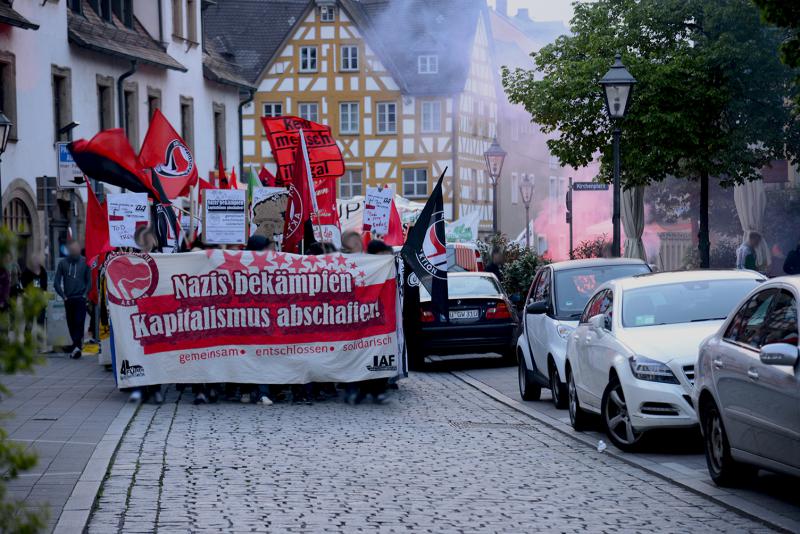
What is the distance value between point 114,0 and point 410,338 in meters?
21.0

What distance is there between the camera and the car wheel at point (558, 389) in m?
15.2

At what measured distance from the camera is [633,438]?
11312mm

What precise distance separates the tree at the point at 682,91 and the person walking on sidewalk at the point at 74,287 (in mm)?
11097

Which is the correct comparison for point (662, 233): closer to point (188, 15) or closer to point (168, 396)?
point (188, 15)

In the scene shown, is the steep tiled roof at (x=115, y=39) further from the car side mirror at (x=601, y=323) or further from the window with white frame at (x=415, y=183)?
the window with white frame at (x=415, y=183)

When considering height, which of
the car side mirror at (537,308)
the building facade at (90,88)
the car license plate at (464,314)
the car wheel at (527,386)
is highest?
the building facade at (90,88)

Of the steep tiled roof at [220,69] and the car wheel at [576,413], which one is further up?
the steep tiled roof at [220,69]

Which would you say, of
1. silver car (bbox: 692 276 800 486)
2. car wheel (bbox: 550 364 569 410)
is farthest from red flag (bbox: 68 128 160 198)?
silver car (bbox: 692 276 800 486)

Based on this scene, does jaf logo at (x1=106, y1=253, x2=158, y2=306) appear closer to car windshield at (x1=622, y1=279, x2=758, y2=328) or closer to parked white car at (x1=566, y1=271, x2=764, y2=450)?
parked white car at (x1=566, y1=271, x2=764, y2=450)

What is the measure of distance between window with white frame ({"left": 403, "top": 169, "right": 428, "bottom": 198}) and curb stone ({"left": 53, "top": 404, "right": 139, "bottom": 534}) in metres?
52.2

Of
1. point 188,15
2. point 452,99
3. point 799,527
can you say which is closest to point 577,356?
point 799,527

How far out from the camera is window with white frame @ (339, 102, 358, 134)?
2611 inches

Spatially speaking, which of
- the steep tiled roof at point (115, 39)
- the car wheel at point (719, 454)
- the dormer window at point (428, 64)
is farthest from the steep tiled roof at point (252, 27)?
the car wheel at point (719, 454)

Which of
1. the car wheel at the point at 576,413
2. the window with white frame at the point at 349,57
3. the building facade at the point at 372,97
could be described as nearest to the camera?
the car wheel at the point at 576,413
